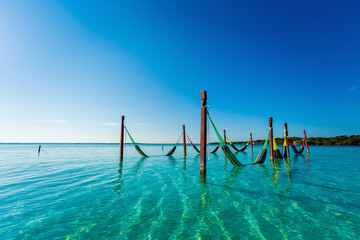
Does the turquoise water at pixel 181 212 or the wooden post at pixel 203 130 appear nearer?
the turquoise water at pixel 181 212

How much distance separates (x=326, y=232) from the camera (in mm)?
3137

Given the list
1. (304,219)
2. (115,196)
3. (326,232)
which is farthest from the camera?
(115,196)

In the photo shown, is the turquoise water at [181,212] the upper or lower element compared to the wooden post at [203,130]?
lower

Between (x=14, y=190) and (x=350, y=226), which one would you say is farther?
(x=14, y=190)

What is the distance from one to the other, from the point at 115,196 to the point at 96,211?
115 centimetres

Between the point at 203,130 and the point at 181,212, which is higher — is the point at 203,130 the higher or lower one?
the higher one

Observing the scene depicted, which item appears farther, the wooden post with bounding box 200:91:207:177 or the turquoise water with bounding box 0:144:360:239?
the wooden post with bounding box 200:91:207:177

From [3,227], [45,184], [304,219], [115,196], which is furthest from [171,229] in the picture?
[45,184]

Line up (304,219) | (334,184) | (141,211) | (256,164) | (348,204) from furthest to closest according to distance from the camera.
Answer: (256,164), (334,184), (348,204), (141,211), (304,219)

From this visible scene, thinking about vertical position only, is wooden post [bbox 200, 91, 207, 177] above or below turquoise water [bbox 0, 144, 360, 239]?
above

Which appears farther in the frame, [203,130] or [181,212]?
[203,130]

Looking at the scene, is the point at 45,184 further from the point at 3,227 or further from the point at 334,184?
the point at 334,184

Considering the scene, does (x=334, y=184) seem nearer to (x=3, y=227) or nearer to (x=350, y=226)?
(x=350, y=226)

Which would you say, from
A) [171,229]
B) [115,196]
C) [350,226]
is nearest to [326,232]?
[350,226]
